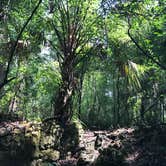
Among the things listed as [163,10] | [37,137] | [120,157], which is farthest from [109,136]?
[163,10]

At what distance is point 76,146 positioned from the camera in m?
10.0

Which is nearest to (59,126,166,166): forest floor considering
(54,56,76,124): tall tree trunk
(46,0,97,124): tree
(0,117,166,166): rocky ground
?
(0,117,166,166): rocky ground

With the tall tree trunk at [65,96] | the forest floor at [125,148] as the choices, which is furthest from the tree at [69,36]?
the forest floor at [125,148]

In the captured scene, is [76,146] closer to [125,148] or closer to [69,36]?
[125,148]

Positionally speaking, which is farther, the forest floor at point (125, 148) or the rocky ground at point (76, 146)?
the rocky ground at point (76, 146)

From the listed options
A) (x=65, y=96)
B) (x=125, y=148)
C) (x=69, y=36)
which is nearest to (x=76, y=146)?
(x=65, y=96)

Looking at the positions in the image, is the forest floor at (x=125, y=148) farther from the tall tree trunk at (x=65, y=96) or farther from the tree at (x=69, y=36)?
the tree at (x=69, y=36)

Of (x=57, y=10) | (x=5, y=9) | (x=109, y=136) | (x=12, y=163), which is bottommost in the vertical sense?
(x=12, y=163)

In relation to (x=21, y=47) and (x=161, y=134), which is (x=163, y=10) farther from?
(x=21, y=47)

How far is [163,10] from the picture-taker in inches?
267

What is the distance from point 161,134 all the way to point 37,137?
3695mm

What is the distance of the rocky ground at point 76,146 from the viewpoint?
27.0 feet

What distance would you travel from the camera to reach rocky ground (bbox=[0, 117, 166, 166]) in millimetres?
8219

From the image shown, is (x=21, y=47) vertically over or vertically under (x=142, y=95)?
over
